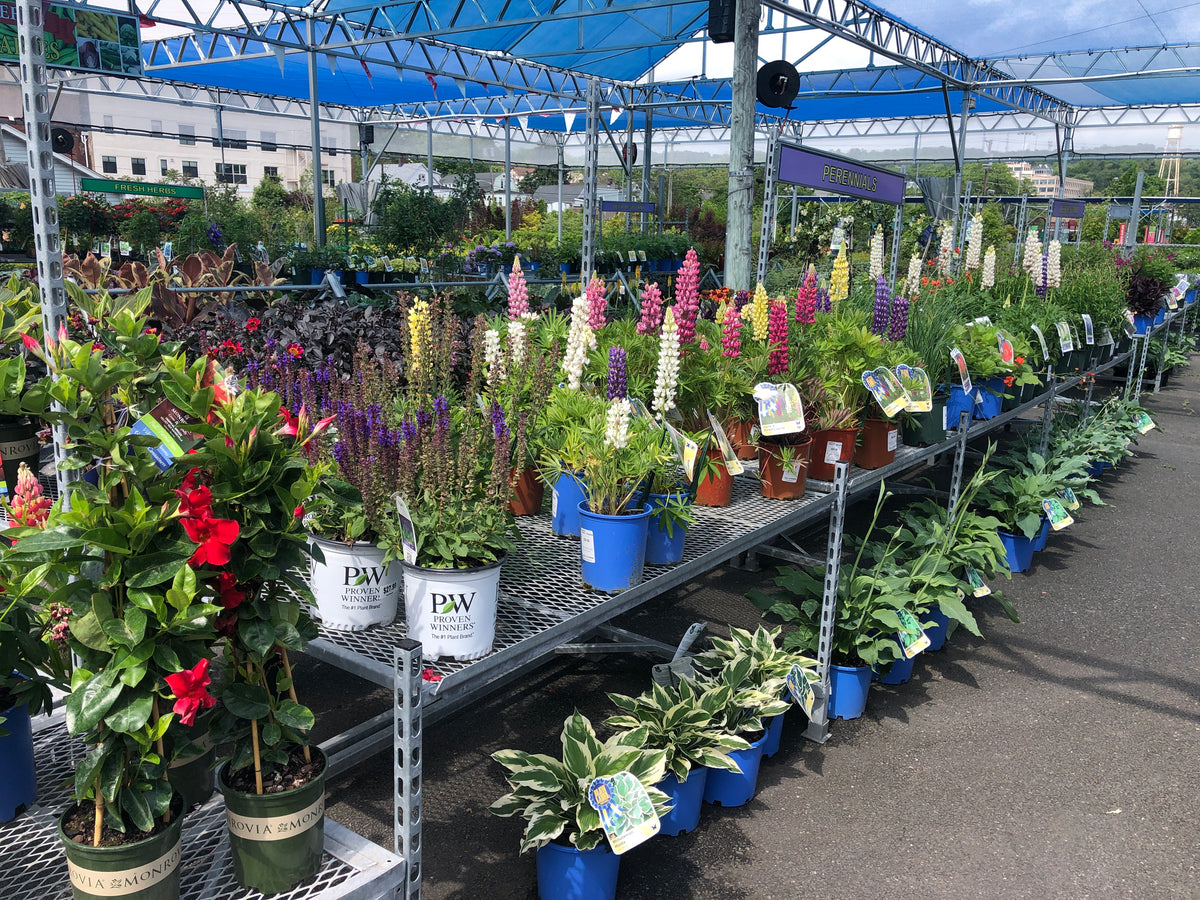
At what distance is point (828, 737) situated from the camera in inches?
116

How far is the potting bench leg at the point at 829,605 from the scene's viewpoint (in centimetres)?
288

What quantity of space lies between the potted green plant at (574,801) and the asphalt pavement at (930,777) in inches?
7.4

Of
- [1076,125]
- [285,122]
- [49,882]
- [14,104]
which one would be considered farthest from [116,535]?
[285,122]

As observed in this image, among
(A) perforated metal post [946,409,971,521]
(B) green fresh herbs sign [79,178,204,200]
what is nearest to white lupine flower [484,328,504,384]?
(A) perforated metal post [946,409,971,521]

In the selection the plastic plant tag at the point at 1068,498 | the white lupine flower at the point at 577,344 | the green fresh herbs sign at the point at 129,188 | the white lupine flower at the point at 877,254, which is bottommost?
the plastic plant tag at the point at 1068,498

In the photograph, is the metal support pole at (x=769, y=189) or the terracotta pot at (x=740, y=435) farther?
the metal support pole at (x=769, y=189)

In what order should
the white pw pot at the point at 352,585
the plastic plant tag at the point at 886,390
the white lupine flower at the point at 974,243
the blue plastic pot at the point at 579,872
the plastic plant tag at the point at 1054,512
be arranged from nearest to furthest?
1. the white pw pot at the point at 352,585
2. the blue plastic pot at the point at 579,872
3. the plastic plant tag at the point at 886,390
4. the plastic plant tag at the point at 1054,512
5. the white lupine flower at the point at 974,243

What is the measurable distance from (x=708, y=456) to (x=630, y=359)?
0.42 m

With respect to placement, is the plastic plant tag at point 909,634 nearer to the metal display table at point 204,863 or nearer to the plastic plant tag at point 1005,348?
the plastic plant tag at point 1005,348

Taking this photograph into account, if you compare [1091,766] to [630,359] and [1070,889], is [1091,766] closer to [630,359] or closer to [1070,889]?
[1070,889]

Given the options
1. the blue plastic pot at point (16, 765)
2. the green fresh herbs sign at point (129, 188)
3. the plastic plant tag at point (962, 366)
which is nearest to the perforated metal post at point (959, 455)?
the plastic plant tag at point (962, 366)

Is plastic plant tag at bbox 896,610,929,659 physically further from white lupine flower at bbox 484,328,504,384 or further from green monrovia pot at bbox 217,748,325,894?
green monrovia pot at bbox 217,748,325,894

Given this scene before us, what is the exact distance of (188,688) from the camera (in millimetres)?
1206

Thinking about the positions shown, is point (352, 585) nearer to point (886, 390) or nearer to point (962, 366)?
point (886, 390)
